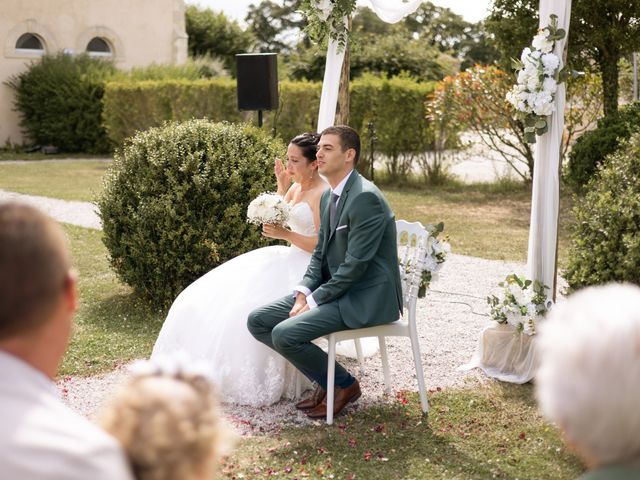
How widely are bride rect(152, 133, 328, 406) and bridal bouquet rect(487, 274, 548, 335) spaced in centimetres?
130

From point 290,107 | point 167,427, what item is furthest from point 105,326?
point 290,107

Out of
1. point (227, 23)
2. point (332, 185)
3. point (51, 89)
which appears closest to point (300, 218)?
point (332, 185)

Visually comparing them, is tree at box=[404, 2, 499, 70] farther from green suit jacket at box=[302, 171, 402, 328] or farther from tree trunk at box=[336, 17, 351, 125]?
green suit jacket at box=[302, 171, 402, 328]

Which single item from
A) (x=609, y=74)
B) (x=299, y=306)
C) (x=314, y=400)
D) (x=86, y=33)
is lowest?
(x=314, y=400)

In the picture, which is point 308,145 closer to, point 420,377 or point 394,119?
point 420,377

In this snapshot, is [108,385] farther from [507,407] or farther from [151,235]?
[507,407]

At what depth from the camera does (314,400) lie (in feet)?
17.3

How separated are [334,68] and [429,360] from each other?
2653 mm

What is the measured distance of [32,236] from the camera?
1.47 meters

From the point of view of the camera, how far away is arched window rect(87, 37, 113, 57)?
26.0 metres

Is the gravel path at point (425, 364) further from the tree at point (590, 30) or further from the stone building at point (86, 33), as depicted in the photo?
the stone building at point (86, 33)

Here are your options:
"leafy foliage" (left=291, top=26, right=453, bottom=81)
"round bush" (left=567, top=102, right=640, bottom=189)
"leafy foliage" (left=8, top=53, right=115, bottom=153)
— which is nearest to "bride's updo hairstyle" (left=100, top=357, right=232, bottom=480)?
"round bush" (left=567, top=102, right=640, bottom=189)

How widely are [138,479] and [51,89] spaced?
2328 centimetres

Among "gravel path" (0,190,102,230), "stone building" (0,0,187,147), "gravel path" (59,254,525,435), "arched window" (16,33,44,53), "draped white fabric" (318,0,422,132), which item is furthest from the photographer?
"arched window" (16,33,44,53)
